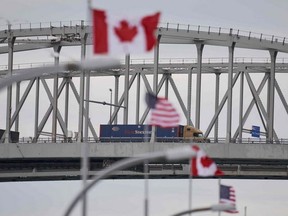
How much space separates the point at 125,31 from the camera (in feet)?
147

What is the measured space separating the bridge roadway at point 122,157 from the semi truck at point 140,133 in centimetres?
299

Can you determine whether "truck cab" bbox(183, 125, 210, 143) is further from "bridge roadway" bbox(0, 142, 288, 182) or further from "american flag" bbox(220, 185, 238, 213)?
"american flag" bbox(220, 185, 238, 213)

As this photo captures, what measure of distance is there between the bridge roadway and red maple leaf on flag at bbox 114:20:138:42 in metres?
77.9

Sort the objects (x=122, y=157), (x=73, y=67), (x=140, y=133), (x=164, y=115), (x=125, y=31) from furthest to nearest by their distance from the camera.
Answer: (x=140, y=133) → (x=122, y=157) → (x=164, y=115) → (x=125, y=31) → (x=73, y=67)

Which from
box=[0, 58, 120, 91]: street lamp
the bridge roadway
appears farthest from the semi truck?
box=[0, 58, 120, 91]: street lamp

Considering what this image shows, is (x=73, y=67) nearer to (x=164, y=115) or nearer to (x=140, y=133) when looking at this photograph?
(x=164, y=115)

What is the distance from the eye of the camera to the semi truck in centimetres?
13462

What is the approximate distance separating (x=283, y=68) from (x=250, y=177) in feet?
99.1

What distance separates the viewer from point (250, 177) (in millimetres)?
133875

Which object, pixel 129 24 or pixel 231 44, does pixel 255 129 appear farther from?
pixel 129 24

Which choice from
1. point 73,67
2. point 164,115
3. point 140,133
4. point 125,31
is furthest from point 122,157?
point 73,67

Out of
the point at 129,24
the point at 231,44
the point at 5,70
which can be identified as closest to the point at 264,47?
the point at 231,44

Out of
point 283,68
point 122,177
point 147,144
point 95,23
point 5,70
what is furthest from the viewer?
point 5,70

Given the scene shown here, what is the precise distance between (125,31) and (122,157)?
83337 millimetres
